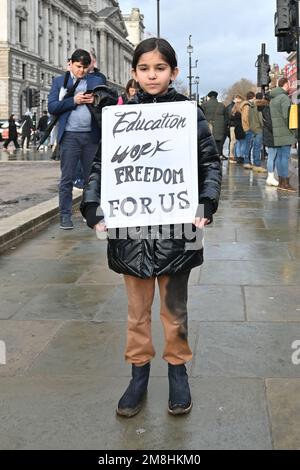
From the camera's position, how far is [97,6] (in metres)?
117

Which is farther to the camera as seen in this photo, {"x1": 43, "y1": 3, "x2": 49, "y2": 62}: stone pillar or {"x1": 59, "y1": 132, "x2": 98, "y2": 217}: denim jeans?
{"x1": 43, "y1": 3, "x2": 49, "y2": 62}: stone pillar

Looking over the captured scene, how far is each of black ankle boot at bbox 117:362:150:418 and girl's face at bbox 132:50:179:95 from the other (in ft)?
4.34

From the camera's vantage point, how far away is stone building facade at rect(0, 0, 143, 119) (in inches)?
2798

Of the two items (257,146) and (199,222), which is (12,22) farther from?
(199,222)

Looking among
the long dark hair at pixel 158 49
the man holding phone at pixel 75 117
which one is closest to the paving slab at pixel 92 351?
the long dark hair at pixel 158 49

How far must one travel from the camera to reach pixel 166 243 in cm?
299

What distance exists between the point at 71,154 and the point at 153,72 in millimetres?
4711

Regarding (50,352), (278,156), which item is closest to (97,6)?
(278,156)

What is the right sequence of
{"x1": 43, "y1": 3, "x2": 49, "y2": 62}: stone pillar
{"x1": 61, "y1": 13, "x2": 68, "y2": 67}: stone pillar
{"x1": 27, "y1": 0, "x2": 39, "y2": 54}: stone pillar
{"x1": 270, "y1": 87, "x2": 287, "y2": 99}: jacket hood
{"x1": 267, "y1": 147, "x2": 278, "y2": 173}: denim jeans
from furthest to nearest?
{"x1": 61, "y1": 13, "x2": 68, "y2": 67}: stone pillar
{"x1": 43, "y1": 3, "x2": 49, "y2": 62}: stone pillar
{"x1": 27, "y1": 0, "x2": 39, "y2": 54}: stone pillar
{"x1": 267, "y1": 147, "x2": 278, "y2": 173}: denim jeans
{"x1": 270, "y1": 87, "x2": 287, "y2": 99}: jacket hood

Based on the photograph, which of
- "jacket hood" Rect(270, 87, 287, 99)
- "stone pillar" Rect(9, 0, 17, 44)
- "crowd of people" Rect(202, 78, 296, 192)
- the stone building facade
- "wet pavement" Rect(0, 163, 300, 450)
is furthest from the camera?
"stone pillar" Rect(9, 0, 17, 44)

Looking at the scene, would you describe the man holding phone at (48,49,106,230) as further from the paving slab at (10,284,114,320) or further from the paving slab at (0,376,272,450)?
the paving slab at (0,376,272,450)

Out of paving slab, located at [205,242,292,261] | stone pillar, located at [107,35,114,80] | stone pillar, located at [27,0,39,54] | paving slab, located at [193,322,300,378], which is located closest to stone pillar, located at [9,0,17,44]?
stone pillar, located at [27,0,39,54]

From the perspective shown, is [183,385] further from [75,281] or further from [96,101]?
[96,101]

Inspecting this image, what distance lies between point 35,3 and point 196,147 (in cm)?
8521
